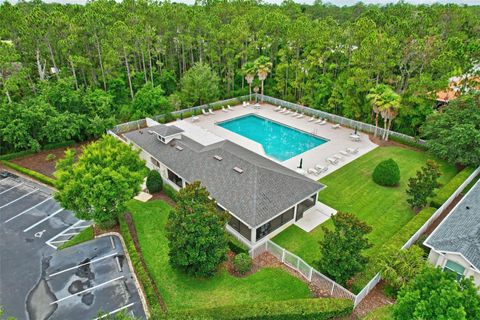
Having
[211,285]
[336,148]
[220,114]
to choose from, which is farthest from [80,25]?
[211,285]

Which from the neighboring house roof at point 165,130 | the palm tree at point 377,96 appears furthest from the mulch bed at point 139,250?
the palm tree at point 377,96

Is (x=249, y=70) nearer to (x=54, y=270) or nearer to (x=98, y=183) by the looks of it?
(x=98, y=183)

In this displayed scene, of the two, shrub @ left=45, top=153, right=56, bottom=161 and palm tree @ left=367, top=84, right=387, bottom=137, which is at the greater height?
palm tree @ left=367, top=84, right=387, bottom=137

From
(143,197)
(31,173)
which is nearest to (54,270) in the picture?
(143,197)

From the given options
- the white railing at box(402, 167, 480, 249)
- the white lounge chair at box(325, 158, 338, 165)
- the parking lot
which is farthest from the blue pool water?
the parking lot

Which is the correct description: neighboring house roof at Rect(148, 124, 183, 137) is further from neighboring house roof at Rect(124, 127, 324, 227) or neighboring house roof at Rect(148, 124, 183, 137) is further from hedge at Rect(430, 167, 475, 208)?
hedge at Rect(430, 167, 475, 208)

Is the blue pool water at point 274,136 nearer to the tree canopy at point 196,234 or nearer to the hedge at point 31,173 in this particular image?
the tree canopy at point 196,234

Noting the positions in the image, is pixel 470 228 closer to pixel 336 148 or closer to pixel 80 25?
pixel 336 148
